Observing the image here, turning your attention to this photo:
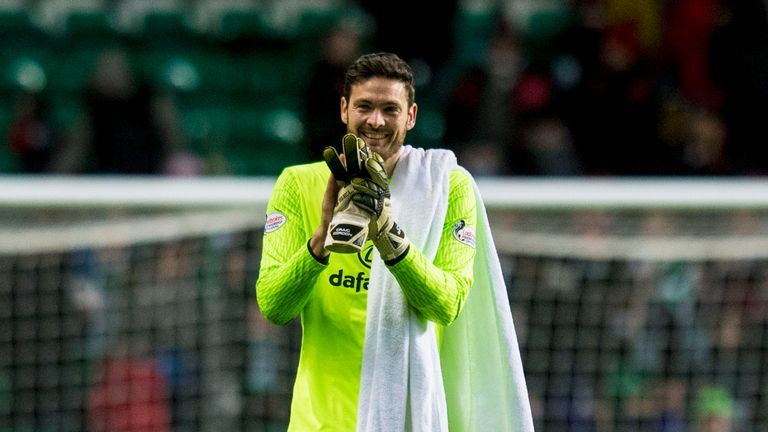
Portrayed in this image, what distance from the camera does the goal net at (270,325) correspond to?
20.9ft

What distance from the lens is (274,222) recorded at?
3.79 m

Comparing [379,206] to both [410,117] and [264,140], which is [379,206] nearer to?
[410,117]

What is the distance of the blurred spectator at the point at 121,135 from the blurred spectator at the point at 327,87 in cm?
90

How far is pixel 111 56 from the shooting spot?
9.80 m

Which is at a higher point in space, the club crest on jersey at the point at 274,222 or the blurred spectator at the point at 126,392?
the club crest on jersey at the point at 274,222

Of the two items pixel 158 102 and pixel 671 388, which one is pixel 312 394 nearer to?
pixel 671 388

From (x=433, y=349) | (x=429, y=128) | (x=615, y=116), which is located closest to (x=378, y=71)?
(x=433, y=349)

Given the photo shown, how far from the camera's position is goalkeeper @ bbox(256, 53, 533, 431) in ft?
11.8

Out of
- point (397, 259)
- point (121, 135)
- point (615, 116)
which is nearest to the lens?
point (397, 259)

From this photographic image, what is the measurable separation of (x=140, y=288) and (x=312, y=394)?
2.83 m

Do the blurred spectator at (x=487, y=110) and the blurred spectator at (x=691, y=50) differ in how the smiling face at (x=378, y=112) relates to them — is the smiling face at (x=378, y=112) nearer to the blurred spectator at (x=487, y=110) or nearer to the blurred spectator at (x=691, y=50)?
the blurred spectator at (x=487, y=110)

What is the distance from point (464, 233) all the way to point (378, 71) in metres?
0.46

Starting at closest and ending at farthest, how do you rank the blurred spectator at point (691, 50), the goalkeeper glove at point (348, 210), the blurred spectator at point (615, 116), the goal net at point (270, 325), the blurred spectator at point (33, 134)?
the goalkeeper glove at point (348, 210), the goal net at point (270, 325), the blurred spectator at point (615, 116), the blurred spectator at point (33, 134), the blurred spectator at point (691, 50)

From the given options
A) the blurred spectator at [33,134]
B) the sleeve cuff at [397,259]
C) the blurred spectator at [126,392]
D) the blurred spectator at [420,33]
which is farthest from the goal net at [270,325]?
the blurred spectator at [420,33]
